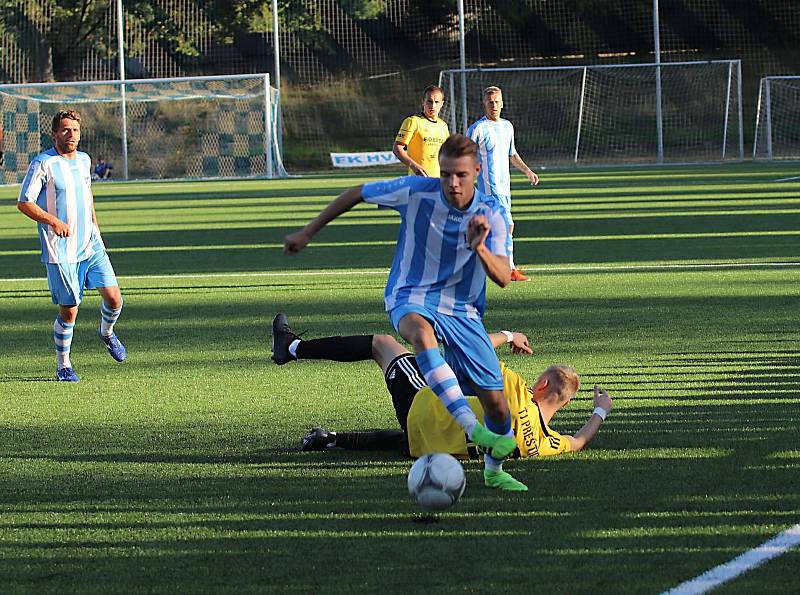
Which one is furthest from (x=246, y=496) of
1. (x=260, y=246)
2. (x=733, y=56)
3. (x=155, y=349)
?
(x=733, y=56)

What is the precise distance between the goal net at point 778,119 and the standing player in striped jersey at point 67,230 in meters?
36.1

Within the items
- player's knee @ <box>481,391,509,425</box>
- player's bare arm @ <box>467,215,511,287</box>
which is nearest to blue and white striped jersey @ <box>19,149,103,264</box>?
player's knee @ <box>481,391,509,425</box>

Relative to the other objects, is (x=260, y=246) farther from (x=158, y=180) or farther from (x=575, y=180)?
(x=158, y=180)

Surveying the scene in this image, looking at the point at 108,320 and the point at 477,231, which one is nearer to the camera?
the point at 477,231

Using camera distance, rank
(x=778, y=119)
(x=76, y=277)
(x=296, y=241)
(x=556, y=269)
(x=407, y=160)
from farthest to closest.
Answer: (x=778, y=119) → (x=407, y=160) → (x=556, y=269) → (x=76, y=277) → (x=296, y=241)

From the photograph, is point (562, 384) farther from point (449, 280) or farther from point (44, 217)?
point (44, 217)

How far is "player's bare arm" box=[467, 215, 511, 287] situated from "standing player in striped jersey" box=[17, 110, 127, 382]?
172 inches

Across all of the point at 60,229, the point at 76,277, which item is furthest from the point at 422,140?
the point at 60,229

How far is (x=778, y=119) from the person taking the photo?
151ft

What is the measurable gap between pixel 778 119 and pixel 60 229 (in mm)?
39661

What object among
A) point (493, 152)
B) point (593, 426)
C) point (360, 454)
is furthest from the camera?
point (493, 152)

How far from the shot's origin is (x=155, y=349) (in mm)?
10211

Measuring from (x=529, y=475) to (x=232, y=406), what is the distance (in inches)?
92.8

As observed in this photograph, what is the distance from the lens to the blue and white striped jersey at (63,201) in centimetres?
935
